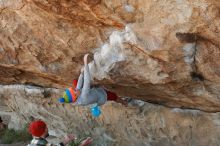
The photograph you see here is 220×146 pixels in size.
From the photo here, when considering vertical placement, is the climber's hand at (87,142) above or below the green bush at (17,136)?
above

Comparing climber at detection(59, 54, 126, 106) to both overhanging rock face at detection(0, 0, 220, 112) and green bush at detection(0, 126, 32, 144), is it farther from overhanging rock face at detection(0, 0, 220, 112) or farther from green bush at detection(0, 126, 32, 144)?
green bush at detection(0, 126, 32, 144)

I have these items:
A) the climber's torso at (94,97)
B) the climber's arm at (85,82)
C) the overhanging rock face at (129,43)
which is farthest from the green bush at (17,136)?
the climber's arm at (85,82)

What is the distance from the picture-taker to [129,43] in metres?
4.95

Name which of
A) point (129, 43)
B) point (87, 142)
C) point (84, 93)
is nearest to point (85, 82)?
point (84, 93)

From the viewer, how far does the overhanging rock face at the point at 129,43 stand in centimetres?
454

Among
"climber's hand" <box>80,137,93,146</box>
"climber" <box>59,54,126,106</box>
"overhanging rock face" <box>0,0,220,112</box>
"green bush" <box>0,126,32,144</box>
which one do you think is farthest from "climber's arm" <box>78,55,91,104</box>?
"green bush" <box>0,126,32,144</box>

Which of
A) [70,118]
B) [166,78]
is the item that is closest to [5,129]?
[70,118]

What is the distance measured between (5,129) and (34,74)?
2563mm

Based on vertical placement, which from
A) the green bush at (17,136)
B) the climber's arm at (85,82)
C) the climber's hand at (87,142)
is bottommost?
the green bush at (17,136)

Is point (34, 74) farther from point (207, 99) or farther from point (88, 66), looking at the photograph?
point (207, 99)

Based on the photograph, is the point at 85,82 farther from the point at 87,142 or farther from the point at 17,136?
the point at 17,136

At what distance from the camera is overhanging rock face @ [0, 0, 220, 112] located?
454cm

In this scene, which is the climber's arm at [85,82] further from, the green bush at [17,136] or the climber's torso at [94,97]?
the green bush at [17,136]

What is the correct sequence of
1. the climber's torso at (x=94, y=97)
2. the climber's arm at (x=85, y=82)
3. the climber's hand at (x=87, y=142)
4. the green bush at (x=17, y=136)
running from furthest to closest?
the green bush at (x=17, y=136) < the climber's hand at (x=87, y=142) < the climber's torso at (x=94, y=97) < the climber's arm at (x=85, y=82)
